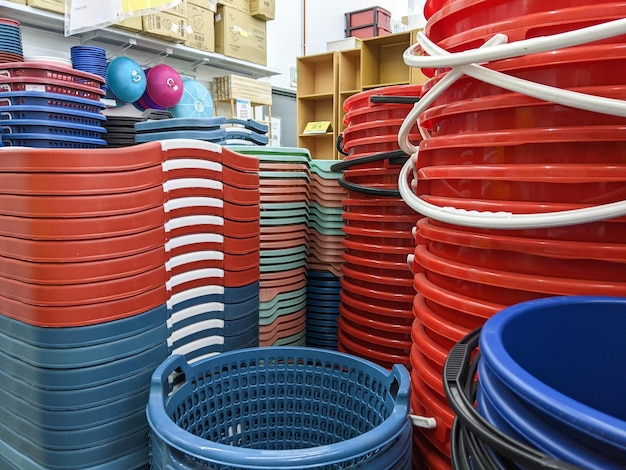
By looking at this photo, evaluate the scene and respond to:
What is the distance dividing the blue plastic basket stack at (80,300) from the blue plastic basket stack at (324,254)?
720mm

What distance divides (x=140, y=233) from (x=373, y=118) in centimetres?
61

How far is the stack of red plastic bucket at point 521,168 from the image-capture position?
47 centimetres

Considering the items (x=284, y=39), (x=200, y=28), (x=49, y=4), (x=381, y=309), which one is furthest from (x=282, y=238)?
(x=284, y=39)

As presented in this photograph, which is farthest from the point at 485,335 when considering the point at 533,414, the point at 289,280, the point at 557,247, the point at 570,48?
the point at 289,280

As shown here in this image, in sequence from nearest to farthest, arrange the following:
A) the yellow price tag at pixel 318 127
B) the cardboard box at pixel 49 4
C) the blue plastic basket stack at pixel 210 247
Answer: the blue plastic basket stack at pixel 210 247 → the cardboard box at pixel 49 4 → the yellow price tag at pixel 318 127

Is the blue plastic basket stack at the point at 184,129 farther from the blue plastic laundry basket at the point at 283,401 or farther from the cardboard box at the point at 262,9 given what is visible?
the cardboard box at the point at 262,9

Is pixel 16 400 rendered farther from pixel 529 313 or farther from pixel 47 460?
pixel 529 313

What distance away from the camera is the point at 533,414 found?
0.29 meters

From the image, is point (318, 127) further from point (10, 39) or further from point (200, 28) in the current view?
point (10, 39)

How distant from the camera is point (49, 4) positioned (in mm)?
2863

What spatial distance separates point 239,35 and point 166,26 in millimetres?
849

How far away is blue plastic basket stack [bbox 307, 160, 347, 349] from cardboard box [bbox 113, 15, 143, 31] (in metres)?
2.46

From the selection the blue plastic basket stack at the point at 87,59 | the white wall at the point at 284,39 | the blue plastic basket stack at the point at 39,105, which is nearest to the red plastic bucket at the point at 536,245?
the blue plastic basket stack at the point at 39,105

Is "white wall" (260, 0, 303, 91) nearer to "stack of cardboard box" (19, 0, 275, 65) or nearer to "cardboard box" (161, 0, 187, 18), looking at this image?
"stack of cardboard box" (19, 0, 275, 65)
